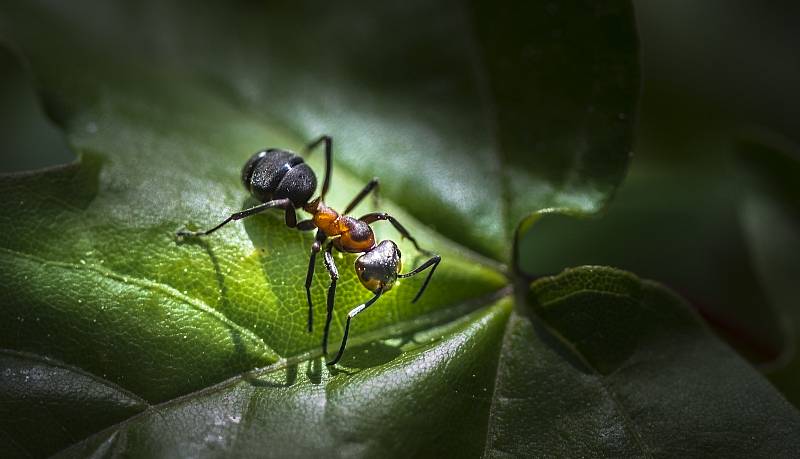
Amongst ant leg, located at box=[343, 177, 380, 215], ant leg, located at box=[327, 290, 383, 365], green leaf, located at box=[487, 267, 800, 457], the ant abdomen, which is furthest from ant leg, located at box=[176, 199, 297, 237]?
green leaf, located at box=[487, 267, 800, 457]

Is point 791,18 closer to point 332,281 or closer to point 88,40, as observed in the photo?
point 332,281

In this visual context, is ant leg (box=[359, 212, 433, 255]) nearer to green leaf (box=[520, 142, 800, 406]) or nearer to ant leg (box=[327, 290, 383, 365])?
ant leg (box=[327, 290, 383, 365])

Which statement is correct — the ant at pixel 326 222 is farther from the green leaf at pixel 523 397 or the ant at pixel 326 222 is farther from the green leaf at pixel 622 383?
the green leaf at pixel 622 383

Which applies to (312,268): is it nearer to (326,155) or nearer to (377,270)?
(377,270)

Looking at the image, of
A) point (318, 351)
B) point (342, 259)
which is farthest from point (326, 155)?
point (318, 351)

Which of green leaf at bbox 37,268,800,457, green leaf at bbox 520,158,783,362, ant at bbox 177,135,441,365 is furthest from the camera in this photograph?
green leaf at bbox 520,158,783,362

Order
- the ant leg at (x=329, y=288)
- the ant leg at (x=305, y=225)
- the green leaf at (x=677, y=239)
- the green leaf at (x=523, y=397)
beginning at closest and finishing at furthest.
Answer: the green leaf at (x=523, y=397) → the ant leg at (x=329, y=288) → the ant leg at (x=305, y=225) → the green leaf at (x=677, y=239)

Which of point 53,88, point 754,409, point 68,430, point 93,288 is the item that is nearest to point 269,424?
point 68,430

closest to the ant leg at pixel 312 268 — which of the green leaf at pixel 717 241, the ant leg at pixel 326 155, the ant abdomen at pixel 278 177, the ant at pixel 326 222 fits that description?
the ant at pixel 326 222
